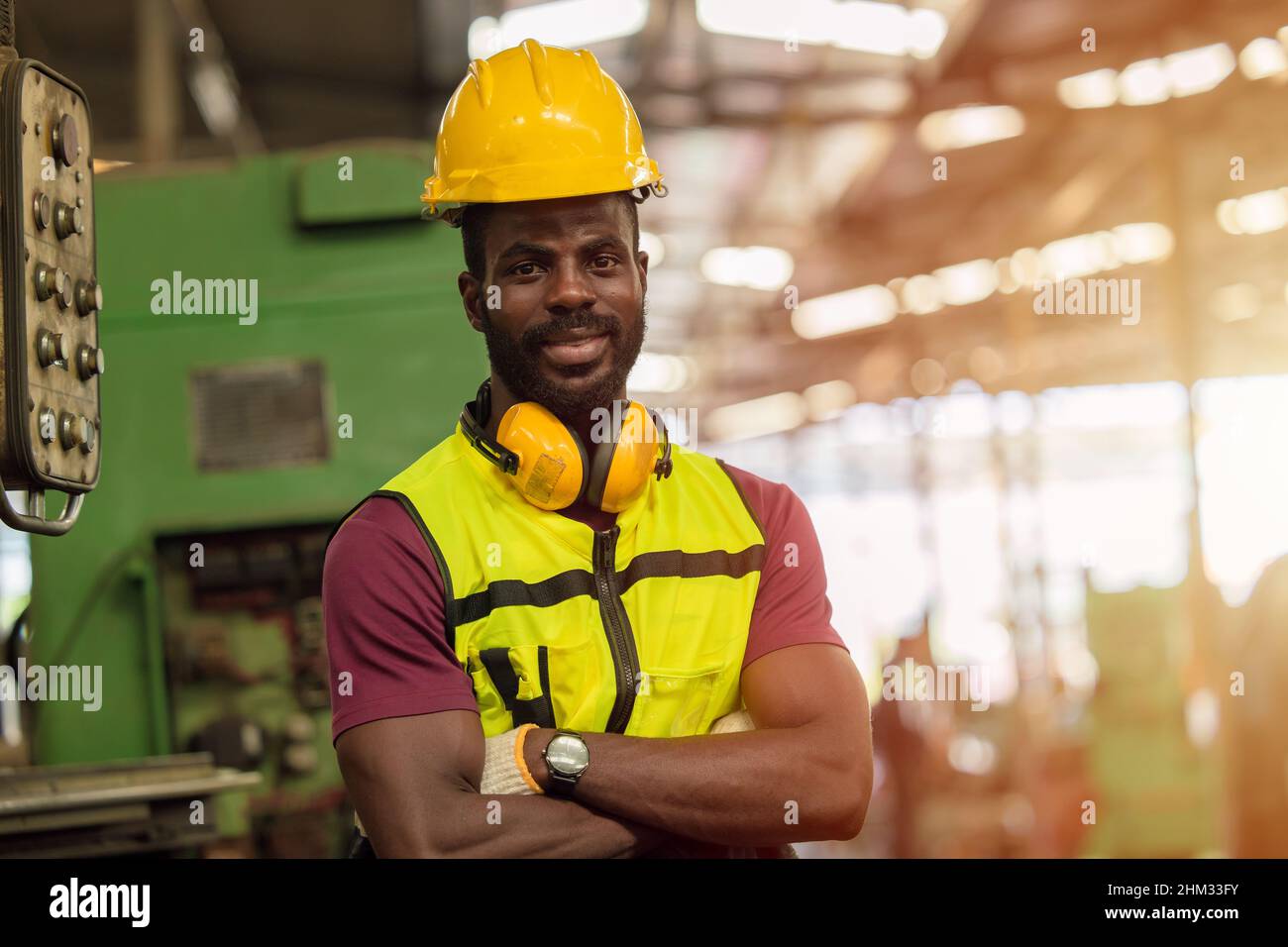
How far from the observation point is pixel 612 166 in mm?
1874

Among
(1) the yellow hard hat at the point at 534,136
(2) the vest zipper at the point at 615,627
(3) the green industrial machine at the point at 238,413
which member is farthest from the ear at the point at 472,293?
(3) the green industrial machine at the point at 238,413

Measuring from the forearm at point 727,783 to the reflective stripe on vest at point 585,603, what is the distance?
11 centimetres

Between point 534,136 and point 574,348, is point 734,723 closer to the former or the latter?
point 574,348

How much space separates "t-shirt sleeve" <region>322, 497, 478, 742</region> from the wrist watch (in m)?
0.12

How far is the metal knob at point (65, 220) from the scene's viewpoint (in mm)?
1766

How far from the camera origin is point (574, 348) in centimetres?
187

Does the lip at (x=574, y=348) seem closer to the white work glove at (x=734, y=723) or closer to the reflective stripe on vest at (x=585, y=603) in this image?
the reflective stripe on vest at (x=585, y=603)

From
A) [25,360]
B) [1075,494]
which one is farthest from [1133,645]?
[25,360]

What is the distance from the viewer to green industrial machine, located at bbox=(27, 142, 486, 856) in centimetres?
326

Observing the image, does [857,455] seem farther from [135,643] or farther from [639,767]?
[639,767]

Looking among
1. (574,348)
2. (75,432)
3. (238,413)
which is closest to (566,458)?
(574,348)

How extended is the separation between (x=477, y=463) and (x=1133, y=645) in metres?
6.73

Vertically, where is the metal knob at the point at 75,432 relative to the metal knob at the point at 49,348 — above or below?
below

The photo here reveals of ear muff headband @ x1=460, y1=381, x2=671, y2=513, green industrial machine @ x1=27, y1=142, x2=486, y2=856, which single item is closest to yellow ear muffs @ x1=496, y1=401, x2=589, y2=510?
ear muff headband @ x1=460, y1=381, x2=671, y2=513
